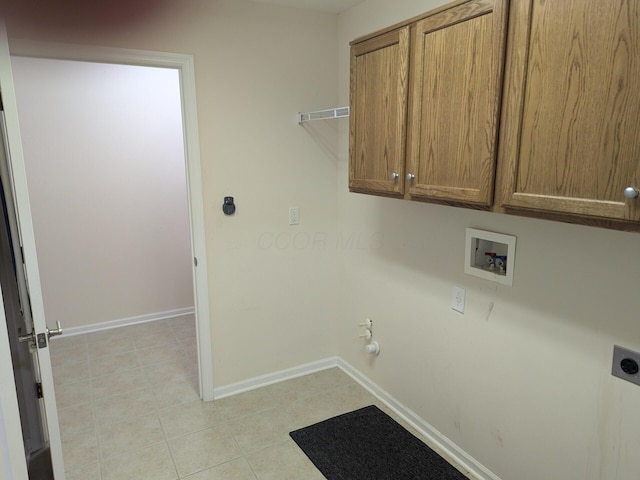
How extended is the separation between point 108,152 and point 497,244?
3203 millimetres

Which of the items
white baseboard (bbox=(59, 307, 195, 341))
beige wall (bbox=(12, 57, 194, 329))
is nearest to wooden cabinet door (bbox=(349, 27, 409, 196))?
beige wall (bbox=(12, 57, 194, 329))

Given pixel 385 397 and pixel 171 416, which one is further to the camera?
pixel 385 397

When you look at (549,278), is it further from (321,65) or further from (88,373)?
(88,373)

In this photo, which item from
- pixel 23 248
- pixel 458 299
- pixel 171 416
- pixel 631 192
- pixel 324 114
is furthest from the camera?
pixel 171 416

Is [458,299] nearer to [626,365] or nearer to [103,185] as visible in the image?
[626,365]

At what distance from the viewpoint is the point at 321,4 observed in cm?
253

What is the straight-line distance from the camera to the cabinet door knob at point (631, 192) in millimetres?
1062

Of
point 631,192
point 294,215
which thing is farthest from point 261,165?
point 631,192

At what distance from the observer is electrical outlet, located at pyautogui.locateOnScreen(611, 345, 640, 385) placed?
1.40 m

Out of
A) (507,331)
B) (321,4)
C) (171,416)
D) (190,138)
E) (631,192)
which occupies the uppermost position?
(321,4)

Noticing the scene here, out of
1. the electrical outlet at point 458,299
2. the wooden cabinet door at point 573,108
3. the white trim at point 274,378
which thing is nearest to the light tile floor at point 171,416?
the white trim at point 274,378

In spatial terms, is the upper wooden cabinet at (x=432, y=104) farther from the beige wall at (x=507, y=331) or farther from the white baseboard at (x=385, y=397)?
the white baseboard at (x=385, y=397)

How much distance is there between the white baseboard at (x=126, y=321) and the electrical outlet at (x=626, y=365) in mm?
3668

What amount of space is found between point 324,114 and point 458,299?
50.1 inches
